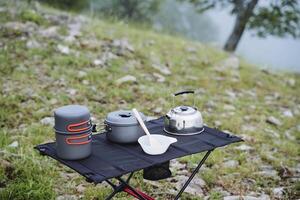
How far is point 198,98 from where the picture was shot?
252 inches

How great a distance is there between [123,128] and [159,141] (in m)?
0.24

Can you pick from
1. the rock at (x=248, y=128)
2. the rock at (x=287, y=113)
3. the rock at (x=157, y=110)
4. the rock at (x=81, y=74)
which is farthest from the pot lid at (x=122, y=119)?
the rock at (x=287, y=113)

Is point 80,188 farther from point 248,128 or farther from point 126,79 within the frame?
point 126,79

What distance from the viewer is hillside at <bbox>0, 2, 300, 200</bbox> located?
12.7 feet

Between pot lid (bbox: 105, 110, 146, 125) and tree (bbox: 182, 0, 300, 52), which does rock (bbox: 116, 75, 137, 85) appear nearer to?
pot lid (bbox: 105, 110, 146, 125)

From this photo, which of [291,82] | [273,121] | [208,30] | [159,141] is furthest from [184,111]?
[208,30]

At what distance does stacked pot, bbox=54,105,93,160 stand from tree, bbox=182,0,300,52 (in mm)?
7828

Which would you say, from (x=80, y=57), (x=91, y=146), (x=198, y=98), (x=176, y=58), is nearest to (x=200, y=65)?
(x=176, y=58)

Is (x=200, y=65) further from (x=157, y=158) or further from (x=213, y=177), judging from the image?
(x=157, y=158)

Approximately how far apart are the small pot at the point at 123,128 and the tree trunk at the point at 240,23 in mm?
7554

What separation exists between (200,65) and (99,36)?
1.94 metres

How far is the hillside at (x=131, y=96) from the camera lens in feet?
12.7

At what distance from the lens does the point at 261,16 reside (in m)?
9.74

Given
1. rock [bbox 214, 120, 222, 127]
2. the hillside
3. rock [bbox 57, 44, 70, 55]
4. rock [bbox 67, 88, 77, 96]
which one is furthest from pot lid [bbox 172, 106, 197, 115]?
rock [bbox 57, 44, 70, 55]
